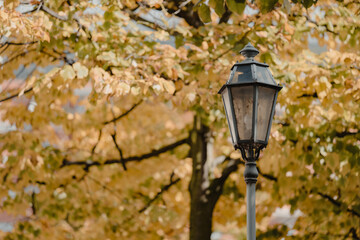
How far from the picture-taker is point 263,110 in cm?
523

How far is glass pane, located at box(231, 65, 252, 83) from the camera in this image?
5.25 meters

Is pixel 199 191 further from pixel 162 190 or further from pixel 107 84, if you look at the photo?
pixel 107 84

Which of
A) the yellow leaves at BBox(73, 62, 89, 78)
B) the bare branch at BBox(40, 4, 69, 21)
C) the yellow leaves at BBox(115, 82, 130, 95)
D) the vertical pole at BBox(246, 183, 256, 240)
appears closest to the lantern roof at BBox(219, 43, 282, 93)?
the vertical pole at BBox(246, 183, 256, 240)

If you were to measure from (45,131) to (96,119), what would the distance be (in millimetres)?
1243

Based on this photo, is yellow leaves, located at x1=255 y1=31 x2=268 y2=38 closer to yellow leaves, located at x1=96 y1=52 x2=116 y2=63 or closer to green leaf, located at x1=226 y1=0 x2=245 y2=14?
yellow leaves, located at x1=96 y1=52 x2=116 y2=63

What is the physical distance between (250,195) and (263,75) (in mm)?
1122

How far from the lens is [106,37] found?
8391 millimetres

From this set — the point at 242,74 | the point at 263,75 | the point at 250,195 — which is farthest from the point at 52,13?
the point at 250,195

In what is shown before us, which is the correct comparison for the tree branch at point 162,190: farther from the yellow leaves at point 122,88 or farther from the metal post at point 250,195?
the metal post at point 250,195

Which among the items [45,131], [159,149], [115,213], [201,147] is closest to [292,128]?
[201,147]

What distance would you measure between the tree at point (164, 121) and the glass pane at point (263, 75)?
2267 millimetres

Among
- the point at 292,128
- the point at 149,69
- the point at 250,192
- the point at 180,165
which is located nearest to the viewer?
the point at 250,192

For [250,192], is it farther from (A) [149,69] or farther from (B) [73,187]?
(B) [73,187]

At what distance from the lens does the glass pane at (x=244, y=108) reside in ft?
16.9
